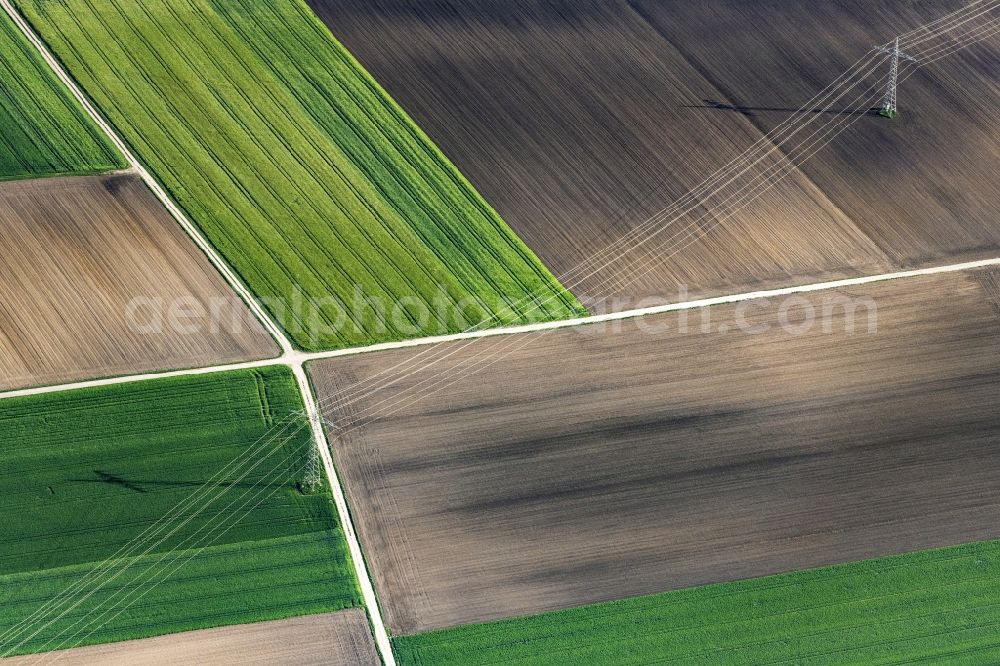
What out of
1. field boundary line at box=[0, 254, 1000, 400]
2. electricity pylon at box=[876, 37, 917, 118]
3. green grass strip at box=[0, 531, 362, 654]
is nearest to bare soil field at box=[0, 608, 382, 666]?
green grass strip at box=[0, 531, 362, 654]

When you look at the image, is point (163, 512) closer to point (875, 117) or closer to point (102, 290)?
point (102, 290)

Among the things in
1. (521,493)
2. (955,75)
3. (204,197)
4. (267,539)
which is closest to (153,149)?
(204,197)

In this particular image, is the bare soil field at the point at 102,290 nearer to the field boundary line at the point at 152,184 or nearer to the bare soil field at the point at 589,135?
the field boundary line at the point at 152,184

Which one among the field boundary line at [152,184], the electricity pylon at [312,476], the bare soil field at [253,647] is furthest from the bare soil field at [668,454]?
the field boundary line at [152,184]

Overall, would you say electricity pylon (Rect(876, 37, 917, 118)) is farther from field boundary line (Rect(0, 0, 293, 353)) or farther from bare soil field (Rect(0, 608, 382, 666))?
bare soil field (Rect(0, 608, 382, 666))

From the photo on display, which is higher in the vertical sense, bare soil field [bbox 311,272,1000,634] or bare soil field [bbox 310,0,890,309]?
bare soil field [bbox 310,0,890,309]

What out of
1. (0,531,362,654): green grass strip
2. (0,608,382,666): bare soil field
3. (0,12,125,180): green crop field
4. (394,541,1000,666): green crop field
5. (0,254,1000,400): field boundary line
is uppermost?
(0,12,125,180): green crop field
